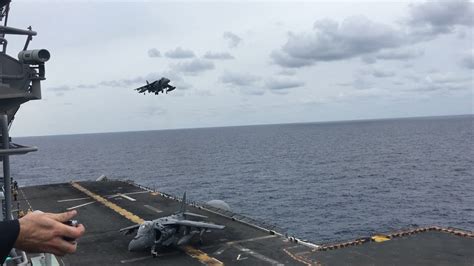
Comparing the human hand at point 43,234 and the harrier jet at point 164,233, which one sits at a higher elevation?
the human hand at point 43,234

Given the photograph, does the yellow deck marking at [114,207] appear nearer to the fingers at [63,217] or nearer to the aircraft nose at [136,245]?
the aircraft nose at [136,245]

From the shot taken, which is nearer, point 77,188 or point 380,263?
point 380,263

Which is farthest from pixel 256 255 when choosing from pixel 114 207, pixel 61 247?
pixel 61 247

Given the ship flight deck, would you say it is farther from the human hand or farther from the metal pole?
the human hand

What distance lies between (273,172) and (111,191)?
47.4 metres

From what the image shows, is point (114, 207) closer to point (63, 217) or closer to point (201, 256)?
point (201, 256)

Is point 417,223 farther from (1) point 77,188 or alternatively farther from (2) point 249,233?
(1) point 77,188

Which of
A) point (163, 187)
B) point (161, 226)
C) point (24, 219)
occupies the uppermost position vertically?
point (24, 219)

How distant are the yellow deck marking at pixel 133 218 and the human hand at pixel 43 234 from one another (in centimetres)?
2671

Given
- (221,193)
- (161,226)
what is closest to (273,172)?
(221,193)

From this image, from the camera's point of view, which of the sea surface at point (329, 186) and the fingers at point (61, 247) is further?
the sea surface at point (329, 186)

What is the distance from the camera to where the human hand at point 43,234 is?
13.8ft

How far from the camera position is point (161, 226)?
102 feet

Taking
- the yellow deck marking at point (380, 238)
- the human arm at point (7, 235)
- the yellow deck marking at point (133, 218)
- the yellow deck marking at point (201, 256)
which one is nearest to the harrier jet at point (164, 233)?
the yellow deck marking at point (201, 256)
